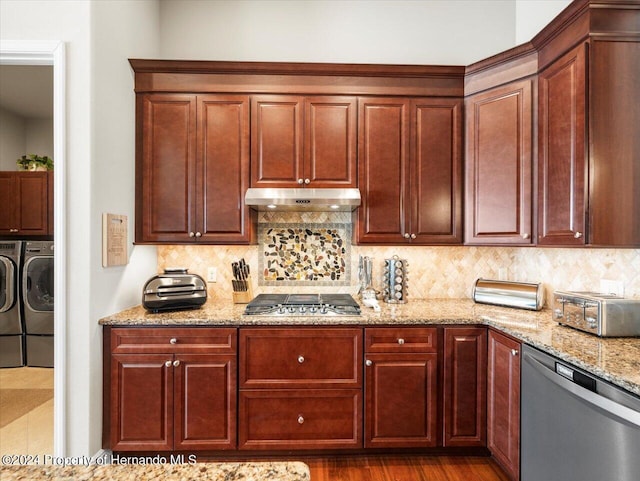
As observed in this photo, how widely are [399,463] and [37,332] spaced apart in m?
3.74

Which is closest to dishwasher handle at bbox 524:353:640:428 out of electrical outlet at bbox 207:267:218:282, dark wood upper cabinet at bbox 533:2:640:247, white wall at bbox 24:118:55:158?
dark wood upper cabinet at bbox 533:2:640:247

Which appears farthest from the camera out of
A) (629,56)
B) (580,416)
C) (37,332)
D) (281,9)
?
(37,332)

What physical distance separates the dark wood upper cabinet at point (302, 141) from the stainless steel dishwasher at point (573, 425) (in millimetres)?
1590

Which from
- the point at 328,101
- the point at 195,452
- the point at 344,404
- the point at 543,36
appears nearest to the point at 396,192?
the point at 328,101

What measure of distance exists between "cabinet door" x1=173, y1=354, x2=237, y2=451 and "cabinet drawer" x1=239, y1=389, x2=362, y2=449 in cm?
8

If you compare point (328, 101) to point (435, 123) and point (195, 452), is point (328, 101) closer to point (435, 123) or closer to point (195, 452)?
point (435, 123)

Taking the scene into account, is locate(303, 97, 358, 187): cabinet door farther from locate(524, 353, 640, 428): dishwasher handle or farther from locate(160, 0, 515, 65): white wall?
locate(524, 353, 640, 428): dishwasher handle

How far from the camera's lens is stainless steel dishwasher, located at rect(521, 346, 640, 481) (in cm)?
112

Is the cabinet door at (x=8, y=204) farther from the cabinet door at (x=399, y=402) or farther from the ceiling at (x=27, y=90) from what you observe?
the cabinet door at (x=399, y=402)

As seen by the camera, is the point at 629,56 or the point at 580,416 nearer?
the point at 580,416

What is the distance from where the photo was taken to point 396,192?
94.4 inches

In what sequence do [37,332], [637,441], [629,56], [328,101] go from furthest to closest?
[37,332] < [328,101] < [629,56] < [637,441]

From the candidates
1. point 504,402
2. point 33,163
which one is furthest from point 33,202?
point 504,402

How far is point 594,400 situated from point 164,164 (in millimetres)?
2701
